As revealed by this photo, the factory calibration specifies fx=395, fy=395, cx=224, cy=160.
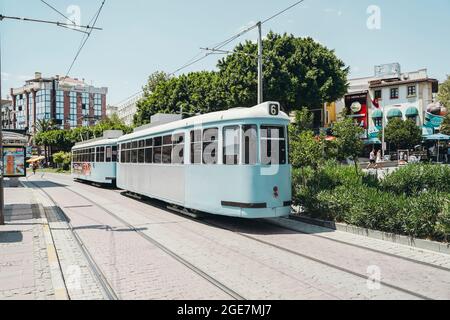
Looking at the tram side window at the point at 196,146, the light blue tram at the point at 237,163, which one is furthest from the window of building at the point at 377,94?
the tram side window at the point at 196,146

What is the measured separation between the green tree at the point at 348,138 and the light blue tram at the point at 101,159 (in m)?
13.4

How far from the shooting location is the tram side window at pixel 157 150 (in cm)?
1402

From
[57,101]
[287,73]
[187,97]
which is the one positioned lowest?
[187,97]

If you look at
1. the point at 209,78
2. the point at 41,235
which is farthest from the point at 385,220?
the point at 209,78

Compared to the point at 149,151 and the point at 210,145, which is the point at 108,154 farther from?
the point at 210,145

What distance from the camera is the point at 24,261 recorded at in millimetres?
7504

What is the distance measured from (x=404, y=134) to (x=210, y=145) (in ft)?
118

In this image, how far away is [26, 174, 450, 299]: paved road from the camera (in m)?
5.80

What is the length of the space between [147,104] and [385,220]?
35701 millimetres

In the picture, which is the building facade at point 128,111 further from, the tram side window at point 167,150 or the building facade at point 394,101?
the tram side window at point 167,150

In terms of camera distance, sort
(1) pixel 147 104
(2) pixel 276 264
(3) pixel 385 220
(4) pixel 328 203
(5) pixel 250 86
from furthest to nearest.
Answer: (1) pixel 147 104 → (5) pixel 250 86 → (4) pixel 328 203 → (3) pixel 385 220 → (2) pixel 276 264

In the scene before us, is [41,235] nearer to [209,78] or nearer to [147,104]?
[209,78]

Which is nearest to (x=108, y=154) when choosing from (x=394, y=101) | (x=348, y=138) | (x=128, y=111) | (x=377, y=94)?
(x=348, y=138)

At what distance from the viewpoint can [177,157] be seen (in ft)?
41.4
